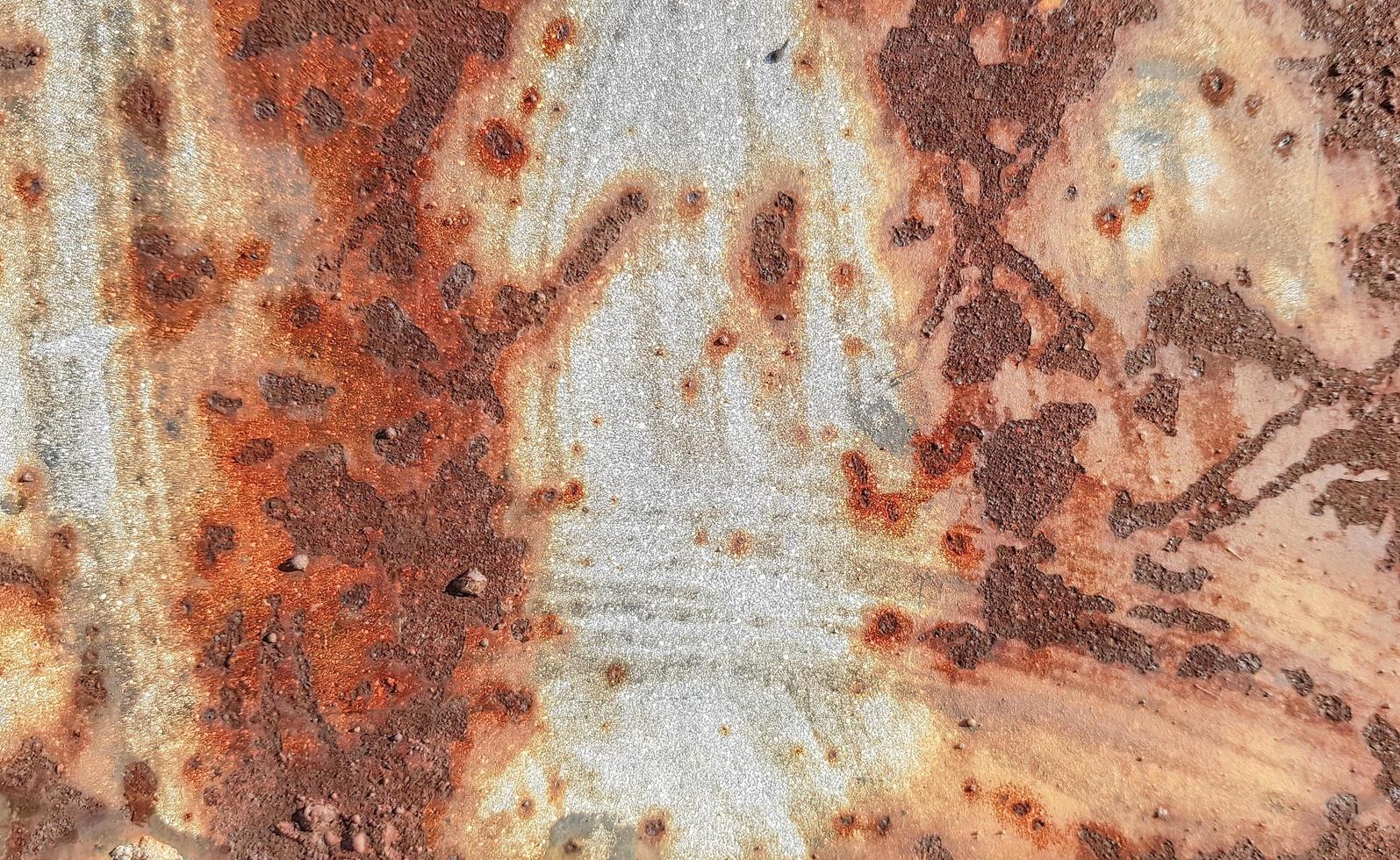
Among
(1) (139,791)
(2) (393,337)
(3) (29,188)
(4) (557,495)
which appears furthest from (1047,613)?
(3) (29,188)

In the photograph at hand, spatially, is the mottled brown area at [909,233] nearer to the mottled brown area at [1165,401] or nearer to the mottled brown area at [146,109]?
the mottled brown area at [1165,401]

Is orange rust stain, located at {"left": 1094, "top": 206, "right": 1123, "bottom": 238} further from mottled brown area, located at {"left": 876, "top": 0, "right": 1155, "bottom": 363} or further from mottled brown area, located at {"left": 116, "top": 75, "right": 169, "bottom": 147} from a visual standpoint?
mottled brown area, located at {"left": 116, "top": 75, "right": 169, "bottom": 147}

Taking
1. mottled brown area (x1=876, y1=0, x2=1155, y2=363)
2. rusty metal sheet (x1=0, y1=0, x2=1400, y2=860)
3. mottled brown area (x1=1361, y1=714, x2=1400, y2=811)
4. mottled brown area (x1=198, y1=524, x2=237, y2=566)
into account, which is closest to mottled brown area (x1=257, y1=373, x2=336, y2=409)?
rusty metal sheet (x1=0, y1=0, x2=1400, y2=860)

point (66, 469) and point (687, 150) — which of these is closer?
point (66, 469)

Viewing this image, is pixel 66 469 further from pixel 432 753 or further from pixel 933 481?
pixel 933 481

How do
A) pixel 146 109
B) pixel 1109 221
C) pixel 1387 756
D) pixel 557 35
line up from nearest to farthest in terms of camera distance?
pixel 146 109
pixel 1387 756
pixel 557 35
pixel 1109 221

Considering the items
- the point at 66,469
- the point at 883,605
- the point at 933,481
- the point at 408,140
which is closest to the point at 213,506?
the point at 66,469

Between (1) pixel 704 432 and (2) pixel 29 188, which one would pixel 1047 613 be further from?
(2) pixel 29 188

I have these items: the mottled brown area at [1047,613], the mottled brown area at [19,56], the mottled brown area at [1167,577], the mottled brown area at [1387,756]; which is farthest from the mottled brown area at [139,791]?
the mottled brown area at [1387,756]
